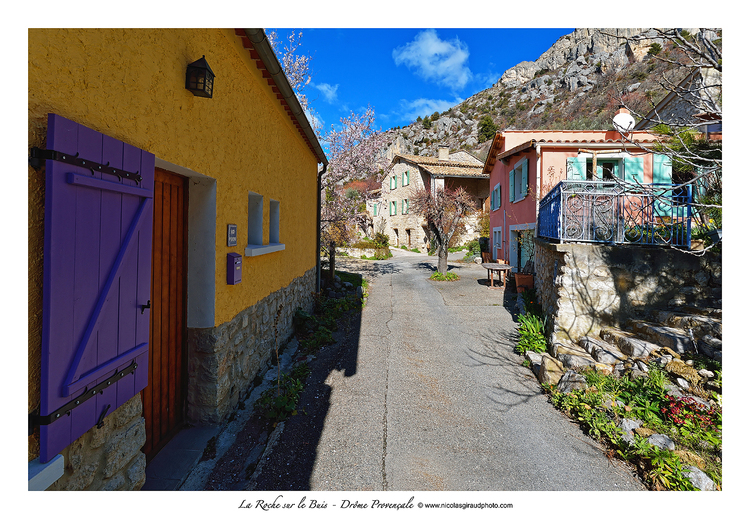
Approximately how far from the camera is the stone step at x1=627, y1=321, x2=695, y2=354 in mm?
3895

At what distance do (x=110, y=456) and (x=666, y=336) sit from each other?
17.5 ft

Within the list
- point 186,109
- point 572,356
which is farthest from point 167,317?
point 572,356

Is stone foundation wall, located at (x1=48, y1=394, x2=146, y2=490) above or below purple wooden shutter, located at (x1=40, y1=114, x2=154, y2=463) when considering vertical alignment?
below

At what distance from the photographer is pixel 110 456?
196cm

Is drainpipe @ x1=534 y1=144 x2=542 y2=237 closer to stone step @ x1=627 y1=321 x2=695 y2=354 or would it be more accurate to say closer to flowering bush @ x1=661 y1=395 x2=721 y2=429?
stone step @ x1=627 y1=321 x2=695 y2=354

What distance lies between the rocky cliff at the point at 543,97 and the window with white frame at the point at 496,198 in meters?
23.3

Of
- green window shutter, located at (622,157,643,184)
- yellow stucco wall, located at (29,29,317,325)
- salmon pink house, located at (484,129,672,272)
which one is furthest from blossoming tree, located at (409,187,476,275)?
yellow stucco wall, located at (29,29,317,325)

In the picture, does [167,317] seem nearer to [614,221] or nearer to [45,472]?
[45,472]

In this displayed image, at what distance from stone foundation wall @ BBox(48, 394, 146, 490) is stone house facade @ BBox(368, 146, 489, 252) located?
18.8m

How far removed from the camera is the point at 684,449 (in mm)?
2832

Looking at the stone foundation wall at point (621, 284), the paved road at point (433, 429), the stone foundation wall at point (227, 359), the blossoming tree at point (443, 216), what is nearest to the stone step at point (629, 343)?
the stone foundation wall at point (621, 284)

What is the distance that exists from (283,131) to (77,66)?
3725mm

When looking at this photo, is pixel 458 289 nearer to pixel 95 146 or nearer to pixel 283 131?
pixel 283 131

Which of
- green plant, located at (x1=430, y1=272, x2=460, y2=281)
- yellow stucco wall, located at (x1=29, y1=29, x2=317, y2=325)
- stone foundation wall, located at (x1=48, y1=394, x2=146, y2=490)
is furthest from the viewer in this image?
green plant, located at (x1=430, y1=272, x2=460, y2=281)
